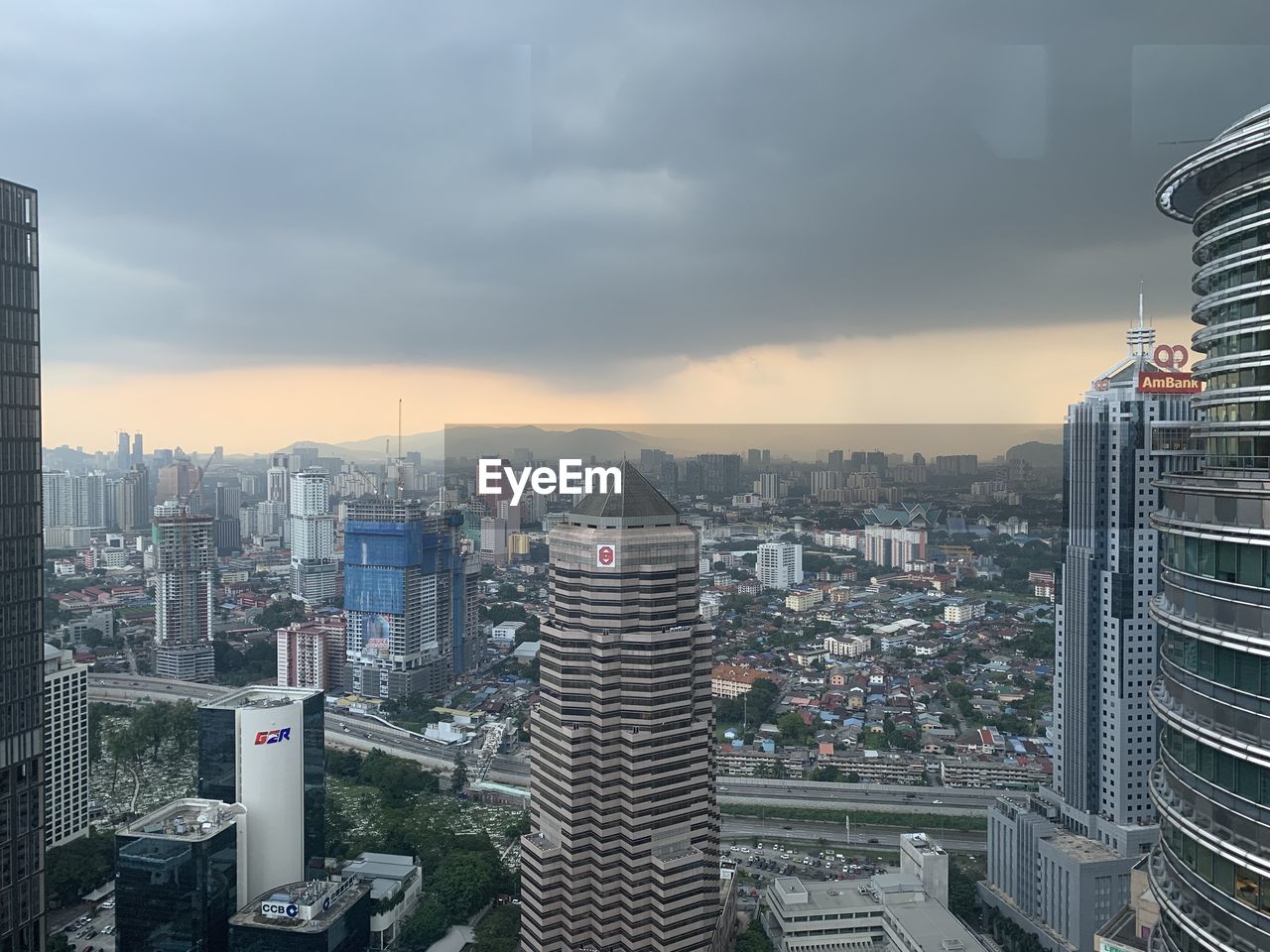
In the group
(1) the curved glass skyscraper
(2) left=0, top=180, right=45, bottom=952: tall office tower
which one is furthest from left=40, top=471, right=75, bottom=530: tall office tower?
(1) the curved glass skyscraper

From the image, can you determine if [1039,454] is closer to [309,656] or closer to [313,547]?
[309,656]

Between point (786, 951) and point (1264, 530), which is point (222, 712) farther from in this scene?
point (1264, 530)

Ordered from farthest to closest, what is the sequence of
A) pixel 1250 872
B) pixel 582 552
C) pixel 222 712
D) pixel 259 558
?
pixel 259 558
pixel 222 712
pixel 582 552
pixel 1250 872

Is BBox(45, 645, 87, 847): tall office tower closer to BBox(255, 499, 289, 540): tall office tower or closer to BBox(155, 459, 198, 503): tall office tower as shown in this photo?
BBox(155, 459, 198, 503): tall office tower

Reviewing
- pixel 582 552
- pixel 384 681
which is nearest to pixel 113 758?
pixel 384 681

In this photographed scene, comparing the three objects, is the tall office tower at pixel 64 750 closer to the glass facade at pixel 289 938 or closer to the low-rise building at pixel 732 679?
the glass facade at pixel 289 938

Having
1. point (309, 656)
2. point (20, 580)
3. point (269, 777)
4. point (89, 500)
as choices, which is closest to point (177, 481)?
point (89, 500)
